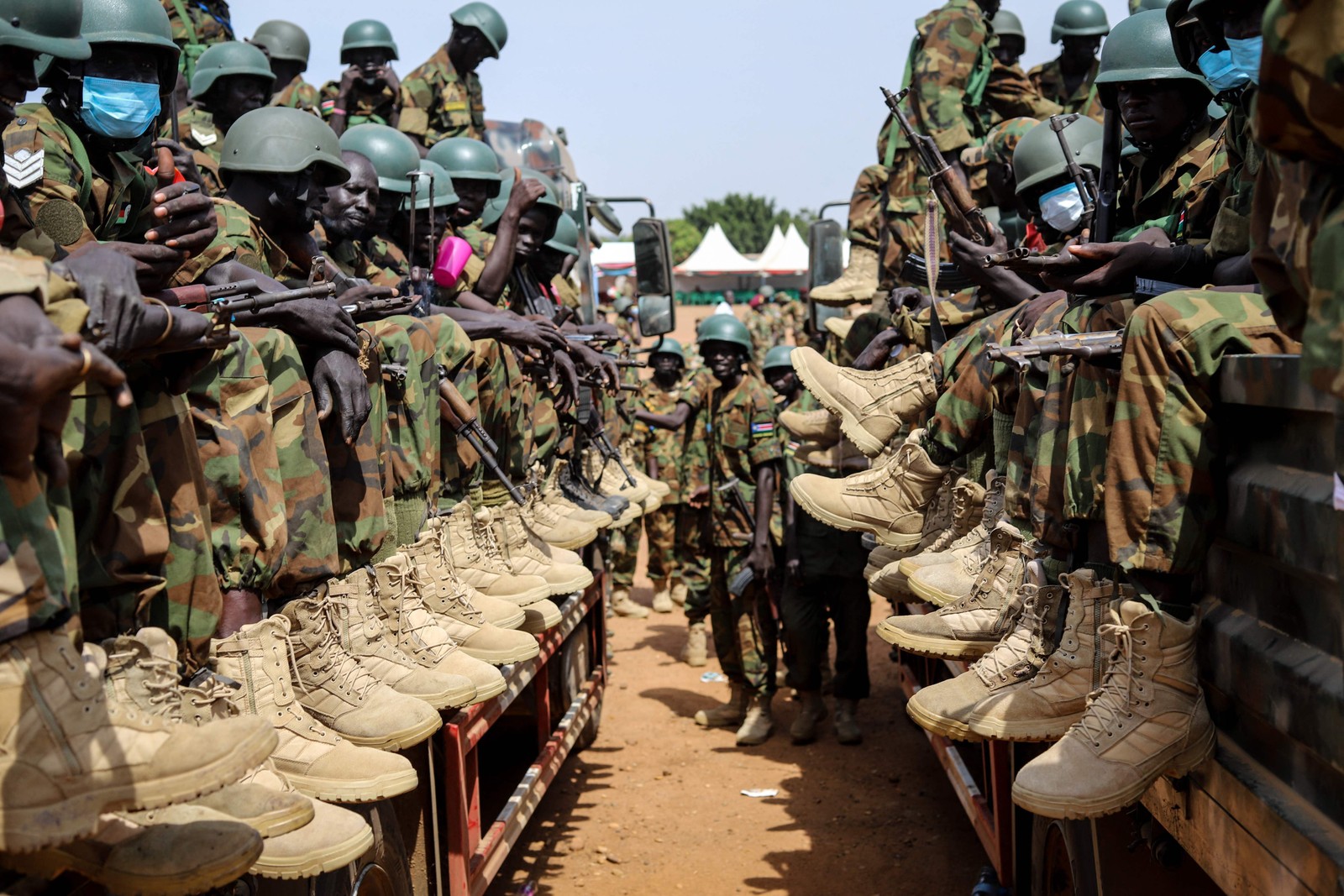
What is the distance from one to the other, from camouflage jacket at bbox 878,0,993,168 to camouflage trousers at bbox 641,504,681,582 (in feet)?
16.0

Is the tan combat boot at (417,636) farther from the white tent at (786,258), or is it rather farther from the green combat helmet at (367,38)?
the white tent at (786,258)

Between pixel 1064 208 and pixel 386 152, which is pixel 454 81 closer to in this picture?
pixel 386 152

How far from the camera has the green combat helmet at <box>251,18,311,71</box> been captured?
1016 centimetres

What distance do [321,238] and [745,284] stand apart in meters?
43.9

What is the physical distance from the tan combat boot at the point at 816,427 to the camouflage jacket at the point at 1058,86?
156 inches

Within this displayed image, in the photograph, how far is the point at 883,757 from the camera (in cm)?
830

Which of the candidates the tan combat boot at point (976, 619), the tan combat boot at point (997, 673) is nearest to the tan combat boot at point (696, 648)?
the tan combat boot at point (976, 619)

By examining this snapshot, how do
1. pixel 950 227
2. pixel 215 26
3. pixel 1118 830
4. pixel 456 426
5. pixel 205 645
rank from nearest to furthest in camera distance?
pixel 205 645 → pixel 1118 830 → pixel 456 426 → pixel 950 227 → pixel 215 26

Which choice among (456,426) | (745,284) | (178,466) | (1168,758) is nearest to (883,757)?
(456,426)

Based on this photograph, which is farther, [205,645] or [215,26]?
[215,26]

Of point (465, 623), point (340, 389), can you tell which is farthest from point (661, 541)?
point (340, 389)

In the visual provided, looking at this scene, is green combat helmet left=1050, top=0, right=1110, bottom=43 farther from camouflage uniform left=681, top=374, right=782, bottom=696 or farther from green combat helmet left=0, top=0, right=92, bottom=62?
green combat helmet left=0, top=0, right=92, bottom=62

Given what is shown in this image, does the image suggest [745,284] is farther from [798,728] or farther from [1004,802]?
[1004,802]

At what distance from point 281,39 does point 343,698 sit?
26.3 ft
